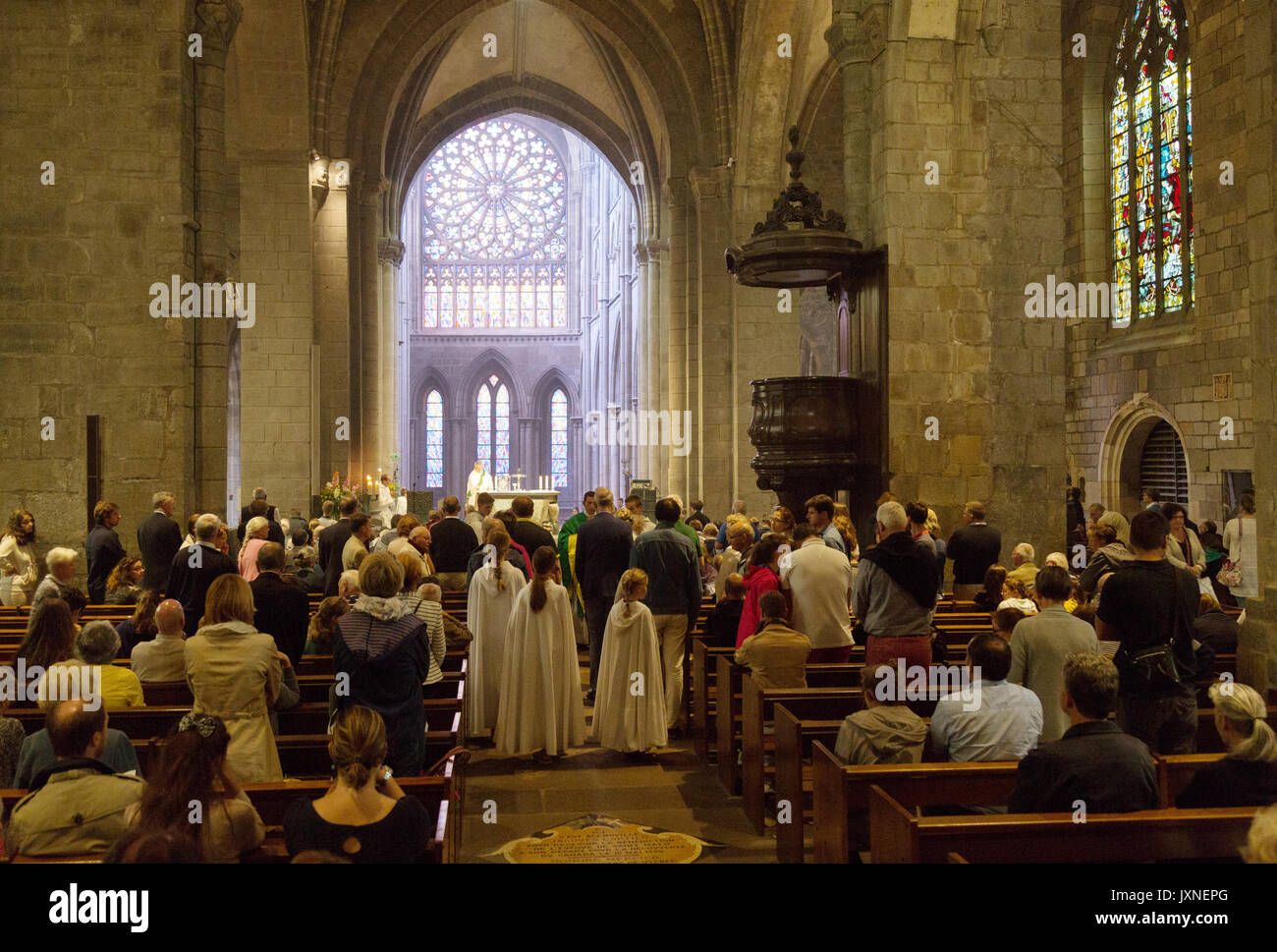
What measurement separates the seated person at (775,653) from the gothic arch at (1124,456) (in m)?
12.2

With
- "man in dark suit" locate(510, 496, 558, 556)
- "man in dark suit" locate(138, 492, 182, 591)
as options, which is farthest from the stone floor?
"man in dark suit" locate(138, 492, 182, 591)

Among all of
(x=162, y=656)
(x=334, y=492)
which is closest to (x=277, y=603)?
(x=162, y=656)

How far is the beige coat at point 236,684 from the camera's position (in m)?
4.64

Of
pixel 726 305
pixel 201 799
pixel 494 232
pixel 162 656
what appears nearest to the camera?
pixel 201 799

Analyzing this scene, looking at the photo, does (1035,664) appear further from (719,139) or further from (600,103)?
(600,103)

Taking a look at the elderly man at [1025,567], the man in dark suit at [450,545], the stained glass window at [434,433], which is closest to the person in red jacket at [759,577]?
the elderly man at [1025,567]

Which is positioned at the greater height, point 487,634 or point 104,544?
point 104,544

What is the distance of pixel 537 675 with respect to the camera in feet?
23.9

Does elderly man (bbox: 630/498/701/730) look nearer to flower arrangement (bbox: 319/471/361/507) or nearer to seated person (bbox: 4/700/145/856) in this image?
seated person (bbox: 4/700/145/856)

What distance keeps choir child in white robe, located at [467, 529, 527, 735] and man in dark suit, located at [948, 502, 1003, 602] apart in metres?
3.46

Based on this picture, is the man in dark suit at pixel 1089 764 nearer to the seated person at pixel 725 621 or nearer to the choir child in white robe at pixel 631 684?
the choir child in white robe at pixel 631 684

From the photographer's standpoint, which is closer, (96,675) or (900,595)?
(96,675)

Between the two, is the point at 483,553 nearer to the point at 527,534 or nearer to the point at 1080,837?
the point at 527,534

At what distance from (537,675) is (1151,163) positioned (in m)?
13.8
